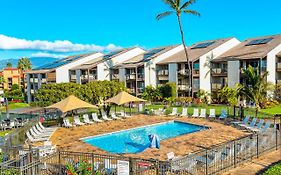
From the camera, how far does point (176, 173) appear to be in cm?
1007

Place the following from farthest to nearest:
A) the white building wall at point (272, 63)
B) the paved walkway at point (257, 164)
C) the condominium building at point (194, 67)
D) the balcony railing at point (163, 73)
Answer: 1. the balcony railing at point (163, 73)
2. the condominium building at point (194, 67)
3. the white building wall at point (272, 63)
4. the paved walkway at point (257, 164)

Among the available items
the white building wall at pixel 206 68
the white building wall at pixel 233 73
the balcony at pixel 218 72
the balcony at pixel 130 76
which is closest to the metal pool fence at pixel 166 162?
the white building wall at pixel 233 73

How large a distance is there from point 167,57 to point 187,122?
2508 centimetres

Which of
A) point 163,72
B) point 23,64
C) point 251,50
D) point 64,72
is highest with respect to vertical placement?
point 23,64

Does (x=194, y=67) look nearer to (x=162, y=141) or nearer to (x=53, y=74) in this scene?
(x=162, y=141)

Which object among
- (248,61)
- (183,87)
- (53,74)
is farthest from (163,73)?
(53,74)

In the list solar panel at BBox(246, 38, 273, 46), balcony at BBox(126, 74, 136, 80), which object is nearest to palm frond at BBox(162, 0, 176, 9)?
solar panel at BBox(246, 38, 273, 46)

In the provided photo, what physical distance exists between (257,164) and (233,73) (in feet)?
90.5

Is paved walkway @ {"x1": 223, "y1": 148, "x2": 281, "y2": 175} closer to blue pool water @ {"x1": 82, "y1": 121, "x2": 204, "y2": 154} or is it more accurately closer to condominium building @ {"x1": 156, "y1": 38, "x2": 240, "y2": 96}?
blue pool water @ {"x1": 82, "y1": 121, "x2": 204, "y2": 154}

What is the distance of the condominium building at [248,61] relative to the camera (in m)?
35.5

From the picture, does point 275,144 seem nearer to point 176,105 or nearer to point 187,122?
point 187,122

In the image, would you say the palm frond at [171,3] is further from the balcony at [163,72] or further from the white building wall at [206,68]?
the balcony at [163,72]

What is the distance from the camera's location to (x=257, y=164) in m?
12.4

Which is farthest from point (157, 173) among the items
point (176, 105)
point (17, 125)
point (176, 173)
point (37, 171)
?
point (176, 105)
